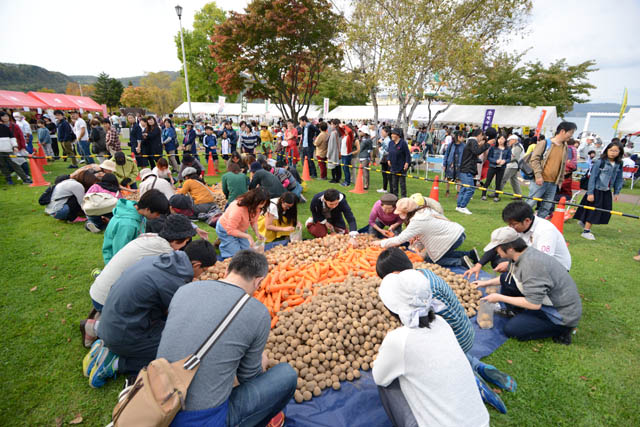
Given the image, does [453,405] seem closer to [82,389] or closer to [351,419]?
[351,419]

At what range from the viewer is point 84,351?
3.00m

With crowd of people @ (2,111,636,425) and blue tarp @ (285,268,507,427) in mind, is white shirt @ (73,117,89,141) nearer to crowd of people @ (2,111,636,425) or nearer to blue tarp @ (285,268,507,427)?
crowd of people @ (2,111,636,425)

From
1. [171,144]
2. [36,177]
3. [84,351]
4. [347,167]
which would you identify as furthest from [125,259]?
[171,144]

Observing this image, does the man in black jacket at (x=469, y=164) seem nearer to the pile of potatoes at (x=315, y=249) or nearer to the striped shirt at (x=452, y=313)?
the pile of potatoes at (x=315, y=249)

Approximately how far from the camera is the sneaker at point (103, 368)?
2.59 metres

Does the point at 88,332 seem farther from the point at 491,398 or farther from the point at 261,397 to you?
the point at 491,398

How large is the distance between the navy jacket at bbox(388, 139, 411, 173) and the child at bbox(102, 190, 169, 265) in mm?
6309

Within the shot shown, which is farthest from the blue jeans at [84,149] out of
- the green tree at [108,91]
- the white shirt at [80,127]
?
the green tree at [108,91]

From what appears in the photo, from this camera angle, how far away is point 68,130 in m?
11.0

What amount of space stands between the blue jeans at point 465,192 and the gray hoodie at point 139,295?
23.5 feet

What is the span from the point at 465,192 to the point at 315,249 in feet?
16.1

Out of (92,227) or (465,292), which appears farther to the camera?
(92,227)

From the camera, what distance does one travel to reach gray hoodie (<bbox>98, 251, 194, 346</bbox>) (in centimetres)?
230

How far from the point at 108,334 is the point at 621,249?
27.1 feet
